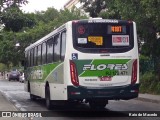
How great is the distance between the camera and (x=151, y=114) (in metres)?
14.6

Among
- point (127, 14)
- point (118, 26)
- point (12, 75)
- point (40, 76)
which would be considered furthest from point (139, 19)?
point (12, 75)

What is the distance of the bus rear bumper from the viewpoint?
44.8 ft

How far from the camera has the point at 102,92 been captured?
1379 centimetres

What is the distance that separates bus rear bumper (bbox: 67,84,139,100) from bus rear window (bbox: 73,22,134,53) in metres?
1.23

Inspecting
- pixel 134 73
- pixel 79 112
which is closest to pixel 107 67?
pixel 134 73

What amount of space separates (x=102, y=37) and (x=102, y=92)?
181 cm

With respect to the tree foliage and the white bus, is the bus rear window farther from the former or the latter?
the tree foliage

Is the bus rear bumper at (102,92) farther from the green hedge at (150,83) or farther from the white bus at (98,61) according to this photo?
the green hedge at (150,83)

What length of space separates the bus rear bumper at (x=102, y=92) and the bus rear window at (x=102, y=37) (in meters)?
1.23

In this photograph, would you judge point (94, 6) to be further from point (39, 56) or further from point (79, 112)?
point (79, 112)

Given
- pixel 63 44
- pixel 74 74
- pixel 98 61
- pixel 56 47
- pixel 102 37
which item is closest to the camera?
pixel 74 74

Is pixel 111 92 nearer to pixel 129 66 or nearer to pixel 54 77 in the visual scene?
pixel 129 66

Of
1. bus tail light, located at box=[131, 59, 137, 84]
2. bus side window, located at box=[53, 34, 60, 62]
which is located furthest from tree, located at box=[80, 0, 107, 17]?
bus tail light, located at box=[131, 59, 137, 84]

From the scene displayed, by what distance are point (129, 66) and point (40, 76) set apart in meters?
5.90
